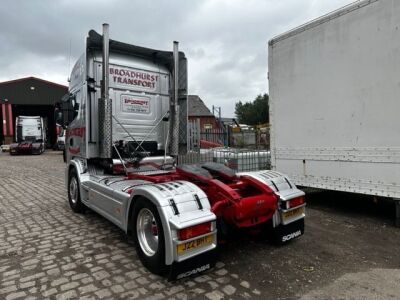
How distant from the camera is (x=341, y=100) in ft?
18.5

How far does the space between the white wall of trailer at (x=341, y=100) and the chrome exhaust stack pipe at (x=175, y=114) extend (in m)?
2.15

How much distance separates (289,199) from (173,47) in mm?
3680

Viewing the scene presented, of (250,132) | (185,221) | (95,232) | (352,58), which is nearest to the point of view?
(185,221)

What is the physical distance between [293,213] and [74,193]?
4.22m

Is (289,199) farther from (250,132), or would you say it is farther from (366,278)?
(250,132)

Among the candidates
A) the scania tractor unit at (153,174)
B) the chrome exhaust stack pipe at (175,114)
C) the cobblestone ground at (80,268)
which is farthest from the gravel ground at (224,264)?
the chrome exhaust stack pipe at (175,114)

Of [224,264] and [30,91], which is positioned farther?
[30,91]

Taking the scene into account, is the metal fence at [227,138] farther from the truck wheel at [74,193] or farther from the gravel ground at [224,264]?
the gravel ground at [224,264]

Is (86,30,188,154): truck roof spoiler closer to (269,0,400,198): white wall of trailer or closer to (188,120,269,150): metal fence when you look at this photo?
(269,0,400,198): white wall of trailer

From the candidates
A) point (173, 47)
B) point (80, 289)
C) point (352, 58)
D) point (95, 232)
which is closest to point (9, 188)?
point (95, 232)

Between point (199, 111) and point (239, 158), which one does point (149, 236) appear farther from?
point (199, 111)

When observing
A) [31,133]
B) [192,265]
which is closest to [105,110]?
[192,265]

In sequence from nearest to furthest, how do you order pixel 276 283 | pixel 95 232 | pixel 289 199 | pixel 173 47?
pixel 276 283 → pixel 289 199 → pixel 95 232 → pixel 173 47

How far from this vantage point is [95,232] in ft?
16.4
